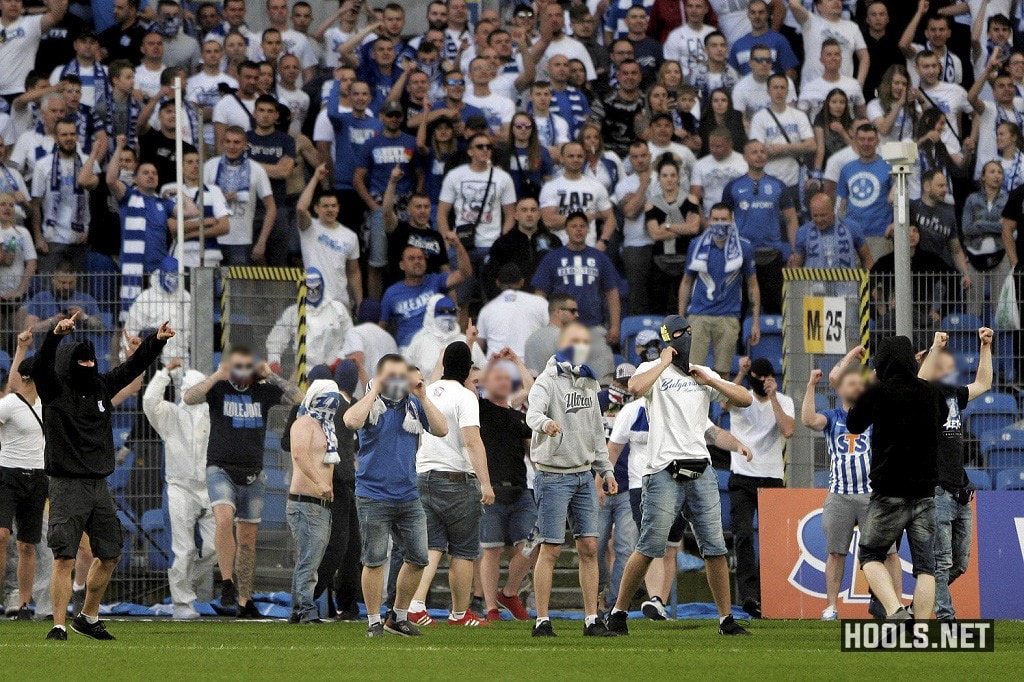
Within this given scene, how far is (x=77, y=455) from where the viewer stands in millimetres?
11031

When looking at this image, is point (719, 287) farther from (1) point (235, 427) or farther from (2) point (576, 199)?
(1) point (235, 427)

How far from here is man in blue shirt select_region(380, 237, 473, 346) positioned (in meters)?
16.4

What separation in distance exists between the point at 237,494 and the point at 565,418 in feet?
13.4

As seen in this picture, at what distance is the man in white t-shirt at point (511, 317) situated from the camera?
53.0 ft

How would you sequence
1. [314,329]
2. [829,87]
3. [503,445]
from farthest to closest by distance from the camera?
[829,87] < [314,329] < [503,445]

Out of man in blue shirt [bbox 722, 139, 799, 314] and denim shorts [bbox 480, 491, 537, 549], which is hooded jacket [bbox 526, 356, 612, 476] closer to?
denim shorts [bbox 480, 491, 537, 549]

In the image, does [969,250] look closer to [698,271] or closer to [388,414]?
[698,271]

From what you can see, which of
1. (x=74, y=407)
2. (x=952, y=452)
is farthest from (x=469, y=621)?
(x=952, y=452)

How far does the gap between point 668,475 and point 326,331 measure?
556cm

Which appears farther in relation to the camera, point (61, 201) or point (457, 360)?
point (61, 201)

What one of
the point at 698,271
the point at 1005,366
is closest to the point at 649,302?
the point at 698,271

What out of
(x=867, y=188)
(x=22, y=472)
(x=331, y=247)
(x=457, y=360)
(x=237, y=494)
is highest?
(x=867, y=188)

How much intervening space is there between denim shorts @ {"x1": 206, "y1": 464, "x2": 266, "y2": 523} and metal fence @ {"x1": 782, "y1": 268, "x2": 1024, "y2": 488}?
4.96m

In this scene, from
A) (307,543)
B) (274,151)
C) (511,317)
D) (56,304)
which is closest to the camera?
(307,543)
